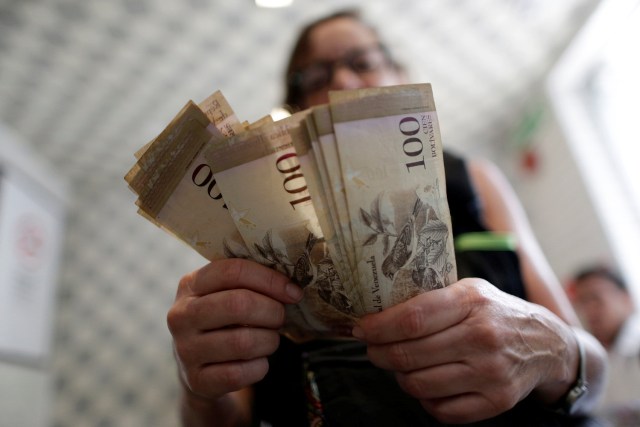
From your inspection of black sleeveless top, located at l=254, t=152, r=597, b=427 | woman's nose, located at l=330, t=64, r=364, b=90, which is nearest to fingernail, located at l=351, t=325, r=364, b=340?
black sleeveless top, located at l=254, t=152, r=597, b=427

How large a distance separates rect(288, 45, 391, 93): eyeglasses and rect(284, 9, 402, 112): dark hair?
3 centimetres

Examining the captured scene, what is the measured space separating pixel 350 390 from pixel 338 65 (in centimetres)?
75

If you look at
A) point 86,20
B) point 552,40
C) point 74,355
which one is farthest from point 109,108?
point 552,40

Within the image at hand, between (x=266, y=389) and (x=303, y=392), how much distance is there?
0.29ft

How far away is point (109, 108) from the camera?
226cm

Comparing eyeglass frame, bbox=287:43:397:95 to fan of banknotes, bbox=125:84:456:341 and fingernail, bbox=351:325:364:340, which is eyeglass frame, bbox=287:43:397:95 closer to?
fan of banknotes, bbox=125:84:456:341

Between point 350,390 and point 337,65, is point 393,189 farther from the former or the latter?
point 337,65

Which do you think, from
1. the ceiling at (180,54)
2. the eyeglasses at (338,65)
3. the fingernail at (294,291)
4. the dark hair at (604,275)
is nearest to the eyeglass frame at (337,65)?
the eyeglasses at (338,65)

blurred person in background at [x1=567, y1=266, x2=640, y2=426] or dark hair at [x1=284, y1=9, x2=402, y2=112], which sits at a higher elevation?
dark hair at [x1=284, y1=9, x2=402, y2=112]

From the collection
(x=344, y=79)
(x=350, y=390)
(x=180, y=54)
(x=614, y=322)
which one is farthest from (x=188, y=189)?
(x=614, y=322)

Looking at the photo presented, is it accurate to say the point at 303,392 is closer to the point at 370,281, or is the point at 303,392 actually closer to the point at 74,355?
the point at 370,281

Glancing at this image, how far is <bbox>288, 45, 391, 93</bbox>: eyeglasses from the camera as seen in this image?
102 centimetres

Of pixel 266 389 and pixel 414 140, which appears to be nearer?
pixel 414 140

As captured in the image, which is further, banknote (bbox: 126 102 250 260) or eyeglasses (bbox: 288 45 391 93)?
eyeglasses (bbox: 288 45 391 93)
